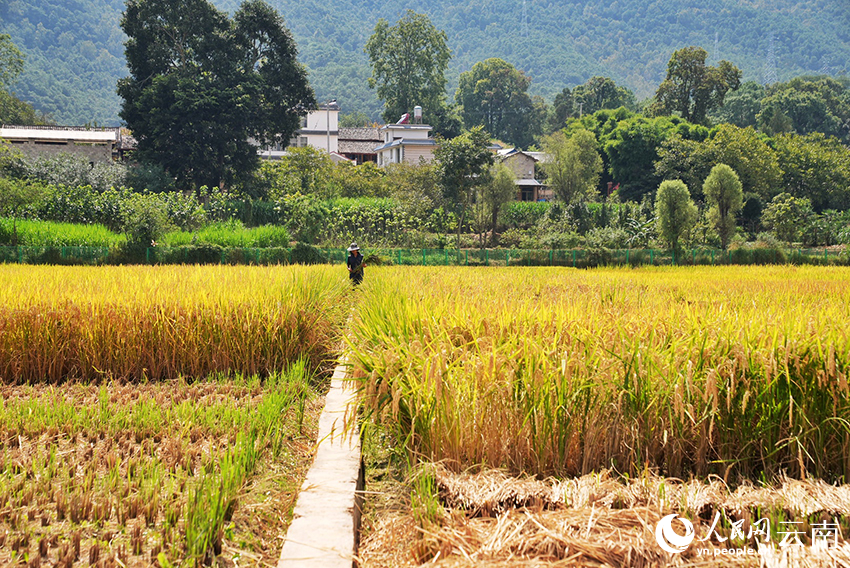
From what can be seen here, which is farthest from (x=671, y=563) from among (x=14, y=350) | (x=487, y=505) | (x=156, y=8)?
(x=156, y=8)

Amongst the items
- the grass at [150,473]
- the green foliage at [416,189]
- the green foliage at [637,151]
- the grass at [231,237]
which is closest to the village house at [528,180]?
the green foliage at [637,151]

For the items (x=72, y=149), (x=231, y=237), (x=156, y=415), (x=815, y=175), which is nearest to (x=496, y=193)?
(x=231, y=237)

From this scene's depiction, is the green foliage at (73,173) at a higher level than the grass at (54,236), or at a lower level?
higher

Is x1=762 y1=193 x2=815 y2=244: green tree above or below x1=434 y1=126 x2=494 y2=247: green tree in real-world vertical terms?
below

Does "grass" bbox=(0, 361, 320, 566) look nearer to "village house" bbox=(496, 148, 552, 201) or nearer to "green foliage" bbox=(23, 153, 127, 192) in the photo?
"green foliage" bbox=(23, 153, 127, 192)

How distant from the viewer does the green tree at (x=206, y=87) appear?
3162 centimetres

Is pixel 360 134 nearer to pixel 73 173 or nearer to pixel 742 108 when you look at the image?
pixel 73 173

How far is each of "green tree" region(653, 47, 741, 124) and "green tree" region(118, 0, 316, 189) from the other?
35143 millimetres

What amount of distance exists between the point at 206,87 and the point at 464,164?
15.0 m

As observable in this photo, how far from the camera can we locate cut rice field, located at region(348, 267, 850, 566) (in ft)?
8.18

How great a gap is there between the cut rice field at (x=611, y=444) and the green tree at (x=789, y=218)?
106ft

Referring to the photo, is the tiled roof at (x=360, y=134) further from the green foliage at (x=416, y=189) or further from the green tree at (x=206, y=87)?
the green tree at (x=206, y=87)

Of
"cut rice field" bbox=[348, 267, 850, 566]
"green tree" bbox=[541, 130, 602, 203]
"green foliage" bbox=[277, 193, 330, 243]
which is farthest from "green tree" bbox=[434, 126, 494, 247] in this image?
"cut rice field" bbox=[348, 267, 850, 566]

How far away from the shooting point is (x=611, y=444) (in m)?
3.28
